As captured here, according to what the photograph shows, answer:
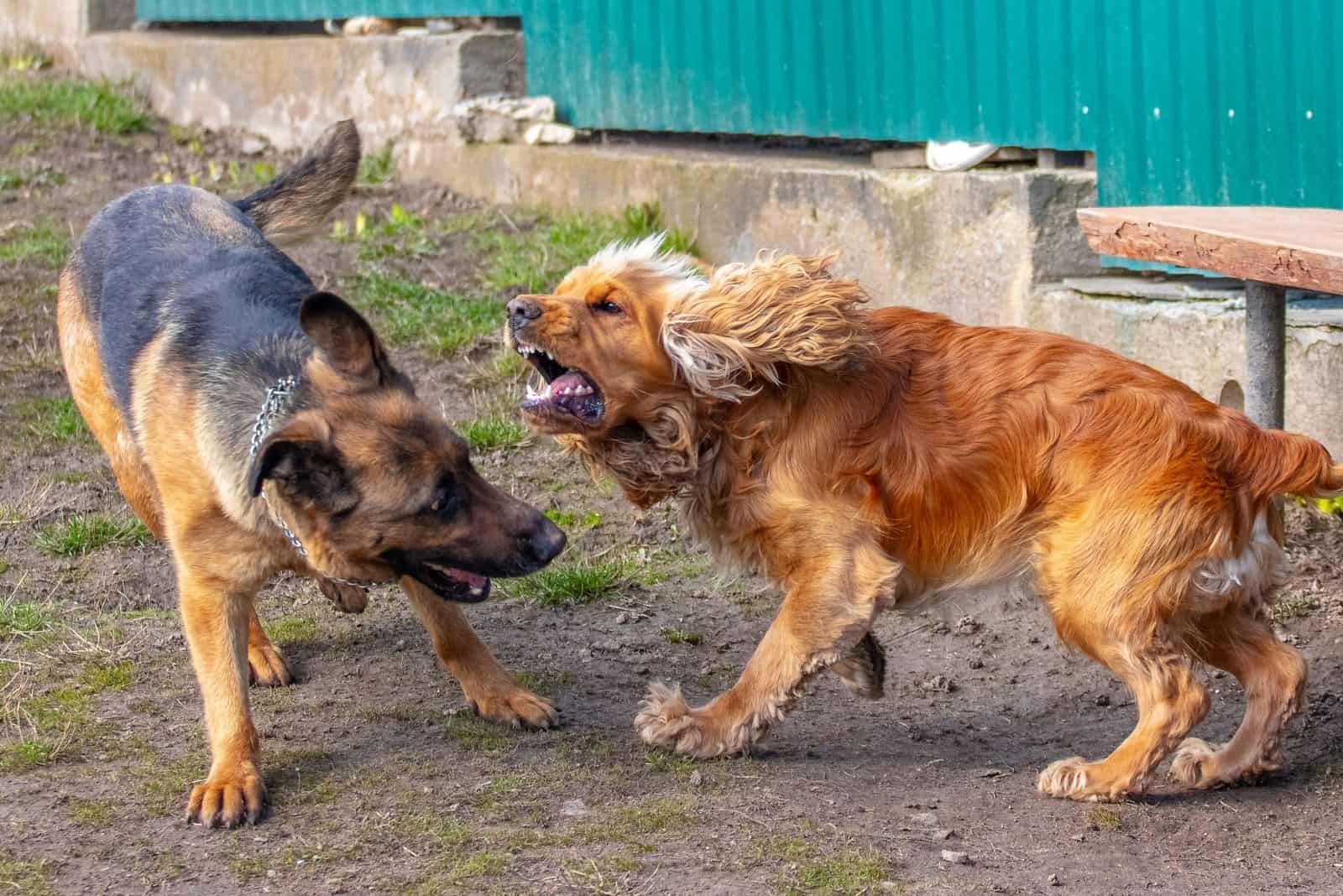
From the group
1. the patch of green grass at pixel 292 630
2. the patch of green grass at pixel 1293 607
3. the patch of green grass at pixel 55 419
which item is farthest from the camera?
the patch of green grass at pixel 55 419

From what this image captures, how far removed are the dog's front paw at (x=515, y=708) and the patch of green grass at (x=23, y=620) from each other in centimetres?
175

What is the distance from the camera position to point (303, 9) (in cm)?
1177

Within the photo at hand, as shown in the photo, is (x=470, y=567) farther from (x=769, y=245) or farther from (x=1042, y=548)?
(x=769, y=245)

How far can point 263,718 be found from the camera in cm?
482

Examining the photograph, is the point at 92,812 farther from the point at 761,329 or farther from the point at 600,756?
the point at 761,329

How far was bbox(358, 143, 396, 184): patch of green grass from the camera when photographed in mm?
10883

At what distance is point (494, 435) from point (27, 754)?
3017mm

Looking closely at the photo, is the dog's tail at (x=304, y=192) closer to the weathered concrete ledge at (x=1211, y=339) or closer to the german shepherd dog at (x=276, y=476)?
the german shepherd dog at (x=276, y=476)

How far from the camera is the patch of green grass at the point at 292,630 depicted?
17.9 feet

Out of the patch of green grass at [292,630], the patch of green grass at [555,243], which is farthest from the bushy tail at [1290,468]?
the patch of green grass at [555,243]

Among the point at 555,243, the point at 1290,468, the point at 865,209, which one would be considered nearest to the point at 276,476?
the point at 1290,468

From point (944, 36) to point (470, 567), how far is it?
423 centimetres

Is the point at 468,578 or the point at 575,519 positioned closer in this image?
the point at 468,578

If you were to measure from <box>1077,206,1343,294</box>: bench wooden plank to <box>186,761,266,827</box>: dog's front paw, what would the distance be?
3.12 m
